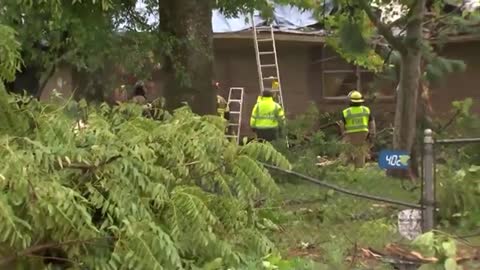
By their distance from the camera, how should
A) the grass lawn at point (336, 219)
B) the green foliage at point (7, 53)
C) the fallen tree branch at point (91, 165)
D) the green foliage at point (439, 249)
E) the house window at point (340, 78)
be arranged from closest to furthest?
the green foliage at point (439, 249) < the fallen tree branch at point (91, 165) < the green foliage at point (7, 53) < the grass lawn at point (336, 219) < the house window at point (340, 78)

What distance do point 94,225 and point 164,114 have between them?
1.79 meters

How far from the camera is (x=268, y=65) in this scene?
2048cm

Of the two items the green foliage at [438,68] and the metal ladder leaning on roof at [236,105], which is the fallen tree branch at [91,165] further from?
the metal ladder leaning on roof at [236,105]

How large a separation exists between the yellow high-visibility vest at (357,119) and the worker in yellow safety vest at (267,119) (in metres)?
1.54

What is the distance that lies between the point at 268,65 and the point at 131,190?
15.6 meters

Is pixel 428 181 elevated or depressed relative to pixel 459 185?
elevated

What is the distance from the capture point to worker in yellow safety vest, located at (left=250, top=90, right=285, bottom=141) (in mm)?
14492

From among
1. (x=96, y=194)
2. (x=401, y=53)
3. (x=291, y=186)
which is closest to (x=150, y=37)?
(x=291, y=186)

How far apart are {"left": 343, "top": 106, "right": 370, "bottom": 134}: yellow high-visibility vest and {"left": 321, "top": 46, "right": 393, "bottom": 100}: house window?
534 centimetres

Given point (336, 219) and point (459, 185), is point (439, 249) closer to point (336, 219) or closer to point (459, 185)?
point (459, 185)

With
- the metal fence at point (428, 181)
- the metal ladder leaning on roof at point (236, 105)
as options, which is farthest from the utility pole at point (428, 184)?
the metal ladder leaning on roof at point (236, 105)

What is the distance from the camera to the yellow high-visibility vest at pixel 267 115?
1497cm

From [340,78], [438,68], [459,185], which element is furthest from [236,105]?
[459,185]

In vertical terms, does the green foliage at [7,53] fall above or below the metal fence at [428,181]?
above
